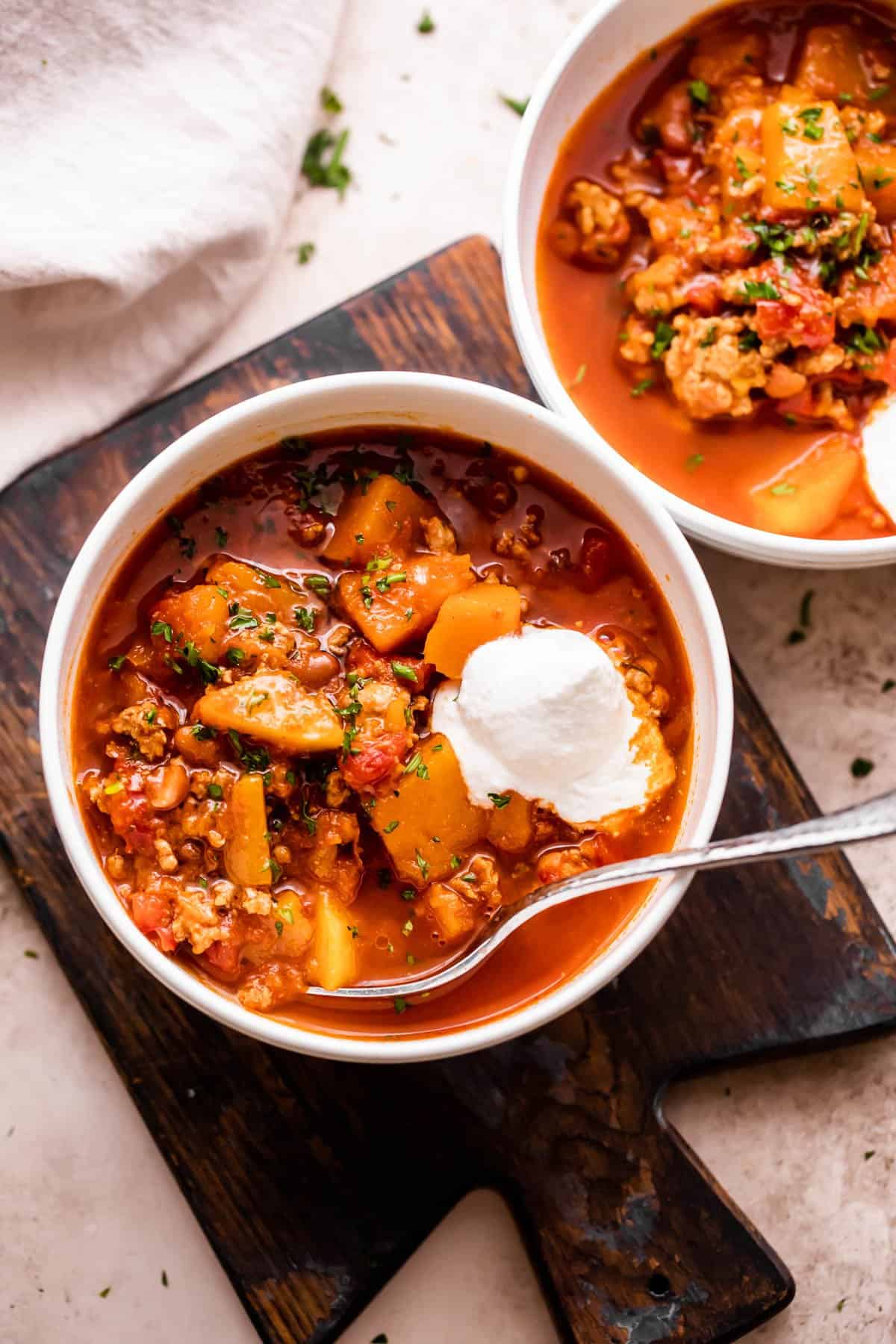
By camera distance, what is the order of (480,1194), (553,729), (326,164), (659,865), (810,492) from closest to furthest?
1. (659,865)
2. (553,729)
3. (810,492)
4. (480,1194)
5. (326,164)

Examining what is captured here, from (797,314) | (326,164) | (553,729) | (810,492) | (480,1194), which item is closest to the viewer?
(553,729)

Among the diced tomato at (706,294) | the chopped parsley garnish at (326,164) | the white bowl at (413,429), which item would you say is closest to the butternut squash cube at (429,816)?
the white bowl at (413,429)

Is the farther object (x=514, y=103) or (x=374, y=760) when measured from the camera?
(x=514, y=103)

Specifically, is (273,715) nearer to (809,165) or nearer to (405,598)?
(405,598)

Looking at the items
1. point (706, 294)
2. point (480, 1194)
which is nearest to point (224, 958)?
point (480, 1194)

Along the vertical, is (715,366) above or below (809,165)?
below

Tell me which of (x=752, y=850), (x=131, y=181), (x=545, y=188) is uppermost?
(x=131, y=181)

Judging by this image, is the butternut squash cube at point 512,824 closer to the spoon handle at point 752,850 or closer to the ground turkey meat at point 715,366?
the spoon handle at point 752,850
